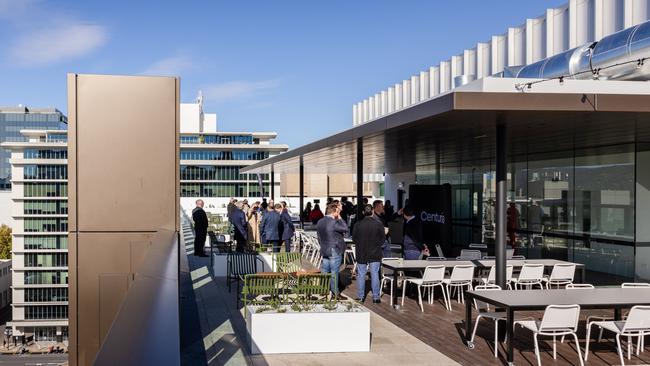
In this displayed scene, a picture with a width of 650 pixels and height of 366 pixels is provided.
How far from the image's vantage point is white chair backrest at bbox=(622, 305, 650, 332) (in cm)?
722

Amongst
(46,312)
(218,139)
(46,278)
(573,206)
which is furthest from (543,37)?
(46,278)

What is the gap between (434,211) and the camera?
16438 mm

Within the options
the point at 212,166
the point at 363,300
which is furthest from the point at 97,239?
the point at 212,166

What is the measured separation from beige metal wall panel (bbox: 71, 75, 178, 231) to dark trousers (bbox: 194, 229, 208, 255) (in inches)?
382

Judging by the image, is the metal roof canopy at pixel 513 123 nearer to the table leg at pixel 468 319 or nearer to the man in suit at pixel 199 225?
the table leg at pixel 468 319

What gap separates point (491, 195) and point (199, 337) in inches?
586

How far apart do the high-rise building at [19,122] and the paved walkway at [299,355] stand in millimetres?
166907

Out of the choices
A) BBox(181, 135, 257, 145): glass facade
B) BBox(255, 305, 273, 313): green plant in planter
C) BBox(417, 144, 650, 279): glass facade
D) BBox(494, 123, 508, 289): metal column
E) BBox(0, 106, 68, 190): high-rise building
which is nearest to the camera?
BBox(255, 305, 273, 313): green plant in planter

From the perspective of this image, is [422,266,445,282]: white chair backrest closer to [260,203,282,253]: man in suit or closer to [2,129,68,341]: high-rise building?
[260,203,282,253]: man in suit

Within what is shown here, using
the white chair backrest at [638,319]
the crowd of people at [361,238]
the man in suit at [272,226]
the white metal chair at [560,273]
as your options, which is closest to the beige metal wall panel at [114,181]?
the crowd of people at [361,238]

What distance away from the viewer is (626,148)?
14.2 metres

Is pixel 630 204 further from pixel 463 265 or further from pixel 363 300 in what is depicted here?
pixel 363 300

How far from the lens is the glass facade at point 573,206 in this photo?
46.6 ft

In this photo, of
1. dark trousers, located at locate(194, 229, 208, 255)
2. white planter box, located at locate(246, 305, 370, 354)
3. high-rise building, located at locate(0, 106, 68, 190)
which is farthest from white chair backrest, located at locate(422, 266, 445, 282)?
high-rise building, located at locate(0, 106, 68, 190)
